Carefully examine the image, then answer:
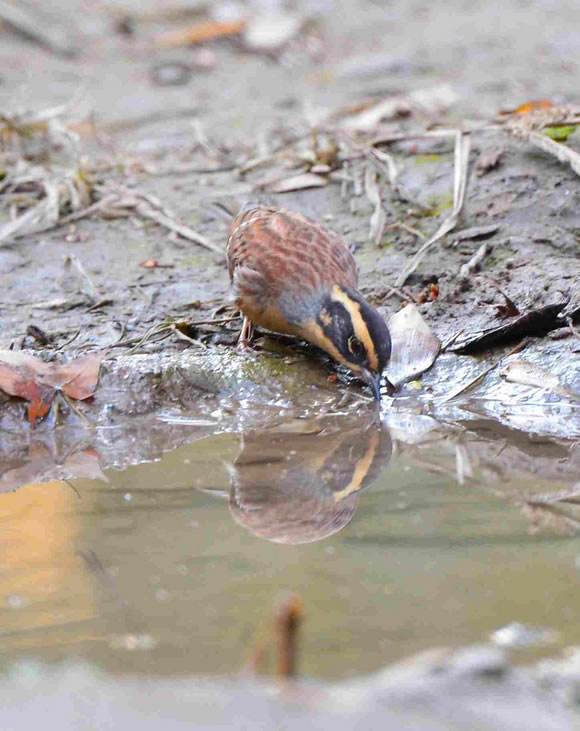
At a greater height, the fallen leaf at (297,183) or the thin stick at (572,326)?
the thin stick at (572,326)

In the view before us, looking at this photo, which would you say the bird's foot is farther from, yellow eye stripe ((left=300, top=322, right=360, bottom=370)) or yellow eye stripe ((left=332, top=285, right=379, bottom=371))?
yellow eye stripe ((left=332, top=285, right=379, bottom=371))

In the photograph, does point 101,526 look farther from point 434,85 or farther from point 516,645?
point 434,85

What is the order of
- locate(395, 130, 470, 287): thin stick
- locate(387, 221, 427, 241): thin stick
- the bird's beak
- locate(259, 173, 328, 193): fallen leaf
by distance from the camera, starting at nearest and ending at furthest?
the bird's beak, locate(395, 130, 470, 287): thin stick, locate(387, 221, 427, 241): thin stick, locate(259, 173, 328, 193): fallen leaf

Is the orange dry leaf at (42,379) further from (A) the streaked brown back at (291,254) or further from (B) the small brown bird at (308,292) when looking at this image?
(A) the streaked brown back at (291,254)

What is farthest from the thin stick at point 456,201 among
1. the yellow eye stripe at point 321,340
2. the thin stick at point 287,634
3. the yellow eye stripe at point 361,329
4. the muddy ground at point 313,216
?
the thin stick at point 287,634

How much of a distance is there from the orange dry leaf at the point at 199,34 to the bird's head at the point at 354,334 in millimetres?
10945

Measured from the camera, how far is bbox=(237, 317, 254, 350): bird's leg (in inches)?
273

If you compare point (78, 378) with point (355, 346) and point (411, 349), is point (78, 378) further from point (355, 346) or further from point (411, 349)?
point (411, 349)

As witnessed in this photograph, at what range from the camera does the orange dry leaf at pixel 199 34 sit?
16.4m

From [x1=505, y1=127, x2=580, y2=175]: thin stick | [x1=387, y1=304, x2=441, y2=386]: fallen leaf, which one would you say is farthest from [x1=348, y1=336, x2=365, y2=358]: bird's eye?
[x1=505, y1=127, x2=580, y2=175]: thin stick

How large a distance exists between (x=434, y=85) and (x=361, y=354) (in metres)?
7.92

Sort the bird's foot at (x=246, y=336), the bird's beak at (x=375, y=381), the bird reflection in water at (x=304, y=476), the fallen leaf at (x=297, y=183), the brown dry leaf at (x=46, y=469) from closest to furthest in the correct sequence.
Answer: the bird reflection in water at (x=304, y=476)
the brown dry leaf at (x=46, y=469)
the bird's beak at (x=375, y=381)
the bird's foot at (x=246, y=336)
the fallen leaf at (x=297, y=183)

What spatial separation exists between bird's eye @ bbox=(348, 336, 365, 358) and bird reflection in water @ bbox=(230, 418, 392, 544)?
16.4 inches

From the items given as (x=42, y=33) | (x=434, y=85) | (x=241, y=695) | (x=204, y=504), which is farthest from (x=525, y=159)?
(x=42, y=33)
